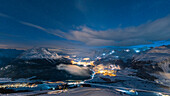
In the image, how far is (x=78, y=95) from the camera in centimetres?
1819

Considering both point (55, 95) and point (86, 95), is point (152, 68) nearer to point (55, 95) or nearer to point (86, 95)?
point (86, 95)

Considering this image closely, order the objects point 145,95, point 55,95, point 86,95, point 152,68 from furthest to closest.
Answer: point 152,68 → point 145,95 → point 55,95 → point 86,95

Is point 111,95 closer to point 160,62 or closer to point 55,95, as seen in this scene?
point 55,95

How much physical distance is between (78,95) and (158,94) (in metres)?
31.7

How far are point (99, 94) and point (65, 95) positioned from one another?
8.64m

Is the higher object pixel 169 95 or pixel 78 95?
pixel 78 95

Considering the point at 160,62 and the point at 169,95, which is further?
the point at 160,62

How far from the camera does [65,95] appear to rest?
736 inches

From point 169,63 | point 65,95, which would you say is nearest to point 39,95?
point 65,95

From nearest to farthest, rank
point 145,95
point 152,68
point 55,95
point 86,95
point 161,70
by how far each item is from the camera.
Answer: point 86,95
point 55,95
point 145,95
point 161,70
point 152,68

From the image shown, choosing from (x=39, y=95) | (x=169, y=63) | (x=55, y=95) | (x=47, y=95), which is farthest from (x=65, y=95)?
(x=169, y=63)

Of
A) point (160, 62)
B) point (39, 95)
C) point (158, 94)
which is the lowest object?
point (158, 94)

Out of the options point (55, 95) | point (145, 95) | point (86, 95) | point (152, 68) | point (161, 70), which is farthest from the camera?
point (152, 68)

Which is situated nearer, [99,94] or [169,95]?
[99,94]
